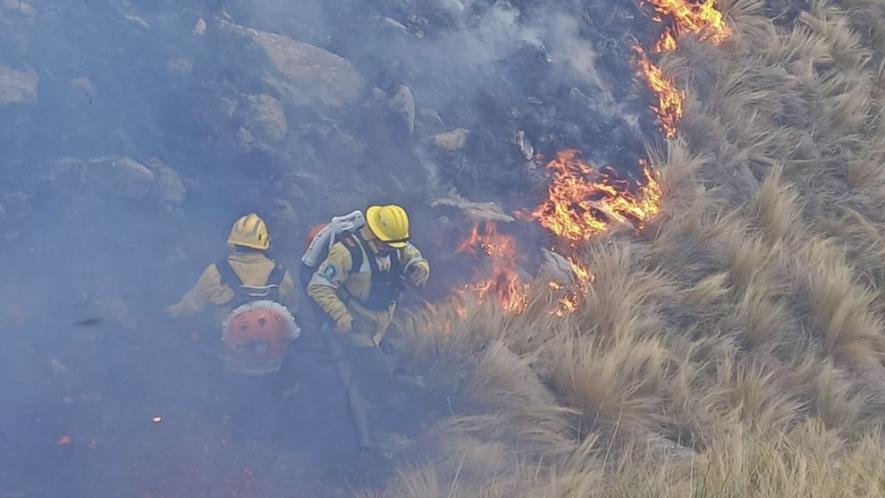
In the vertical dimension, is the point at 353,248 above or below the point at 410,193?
above

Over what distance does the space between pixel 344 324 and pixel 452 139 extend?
2397 mm

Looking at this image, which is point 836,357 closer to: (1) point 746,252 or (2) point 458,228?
(1) point 746,252

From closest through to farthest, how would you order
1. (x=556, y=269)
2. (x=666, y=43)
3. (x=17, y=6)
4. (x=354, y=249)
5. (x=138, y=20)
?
(x=354, y=249) → (x=556, y=269) → (x=17, y=6) → (x=138, y=20) → (x=666, y=43)

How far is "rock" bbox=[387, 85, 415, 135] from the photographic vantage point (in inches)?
310

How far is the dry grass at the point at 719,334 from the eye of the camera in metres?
5.17

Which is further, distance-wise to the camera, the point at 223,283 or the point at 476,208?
the point at 476,208

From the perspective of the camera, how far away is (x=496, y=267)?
7.16m

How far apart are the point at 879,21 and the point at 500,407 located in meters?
7.08

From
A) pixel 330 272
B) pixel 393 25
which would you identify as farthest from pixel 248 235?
pixel 393 25

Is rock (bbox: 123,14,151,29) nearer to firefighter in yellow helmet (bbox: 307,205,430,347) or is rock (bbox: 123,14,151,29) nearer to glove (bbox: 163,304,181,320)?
glove (bbox: 163,304,181,320)

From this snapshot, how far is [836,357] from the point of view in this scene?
6977 mm

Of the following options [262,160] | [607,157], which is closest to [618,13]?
[607,157]

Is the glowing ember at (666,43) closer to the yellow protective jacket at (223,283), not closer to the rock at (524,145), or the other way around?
the rock at (524,145)

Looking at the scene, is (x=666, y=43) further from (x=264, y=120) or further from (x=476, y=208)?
(x=264, y=120)
